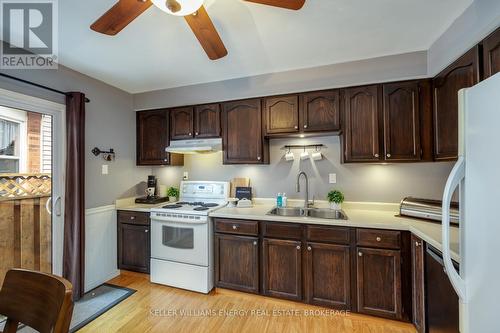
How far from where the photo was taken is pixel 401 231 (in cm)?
188

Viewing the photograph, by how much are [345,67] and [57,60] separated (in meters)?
2.92

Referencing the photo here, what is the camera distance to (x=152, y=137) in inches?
124

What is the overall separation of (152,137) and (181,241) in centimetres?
152

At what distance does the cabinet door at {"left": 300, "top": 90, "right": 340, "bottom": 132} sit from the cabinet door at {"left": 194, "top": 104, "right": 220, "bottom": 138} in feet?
3.46

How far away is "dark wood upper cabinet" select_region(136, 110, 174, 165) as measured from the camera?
3.06 meters

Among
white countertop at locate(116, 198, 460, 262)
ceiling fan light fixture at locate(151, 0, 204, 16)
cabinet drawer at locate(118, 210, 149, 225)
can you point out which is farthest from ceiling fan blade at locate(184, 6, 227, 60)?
cabinet drawer at locate(118, 210, 149, 225)

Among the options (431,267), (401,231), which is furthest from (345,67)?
(431,267)

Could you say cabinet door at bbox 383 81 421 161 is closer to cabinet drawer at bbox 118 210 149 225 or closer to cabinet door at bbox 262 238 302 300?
cabinet door at bbox 262 238 302 300

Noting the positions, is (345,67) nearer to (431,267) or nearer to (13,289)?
(431,267)

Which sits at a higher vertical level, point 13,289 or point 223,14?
point 223,14

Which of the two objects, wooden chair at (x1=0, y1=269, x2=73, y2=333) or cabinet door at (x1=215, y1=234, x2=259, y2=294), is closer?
wooden chair at (x1=0, y1=269, x2=73, y2=333)

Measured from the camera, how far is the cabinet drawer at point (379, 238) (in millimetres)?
1885

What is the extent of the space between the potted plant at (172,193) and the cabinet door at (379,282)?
7.87 ft

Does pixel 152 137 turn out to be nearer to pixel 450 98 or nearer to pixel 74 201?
pixel 74 201
